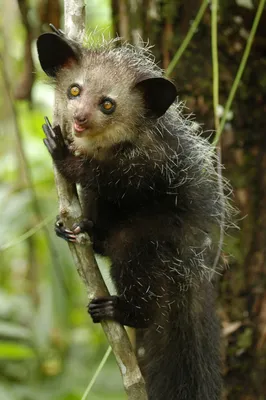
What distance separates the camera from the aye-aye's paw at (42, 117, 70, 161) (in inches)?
99.7

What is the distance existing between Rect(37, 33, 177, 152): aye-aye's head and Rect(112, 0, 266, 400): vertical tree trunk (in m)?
0.64

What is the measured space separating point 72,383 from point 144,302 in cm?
123

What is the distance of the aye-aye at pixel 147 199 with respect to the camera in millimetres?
2604

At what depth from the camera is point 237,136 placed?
3414 millimetres

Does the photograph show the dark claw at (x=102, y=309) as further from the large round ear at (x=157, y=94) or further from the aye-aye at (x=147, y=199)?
the large round ear at (x=157, y=94)

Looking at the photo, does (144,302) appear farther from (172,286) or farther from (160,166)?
(160,166)

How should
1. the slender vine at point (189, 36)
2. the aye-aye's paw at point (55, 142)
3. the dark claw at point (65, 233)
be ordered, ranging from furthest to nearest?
the slender vine at point (189, 36) → the aye-aye's paw at point (55, 142) → the dark claw at point (65, 233)

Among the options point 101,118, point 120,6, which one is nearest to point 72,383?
point 101,118

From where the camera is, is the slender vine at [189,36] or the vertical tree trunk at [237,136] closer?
the slender vine at [189,36]

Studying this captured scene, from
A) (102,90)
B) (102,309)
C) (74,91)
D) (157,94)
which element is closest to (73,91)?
(74,91)

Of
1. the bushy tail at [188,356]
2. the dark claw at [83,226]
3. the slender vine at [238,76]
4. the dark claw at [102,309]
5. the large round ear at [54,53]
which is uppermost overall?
the large round ear at [54,53]

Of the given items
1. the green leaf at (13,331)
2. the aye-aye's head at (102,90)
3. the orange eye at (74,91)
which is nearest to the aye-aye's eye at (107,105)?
the aye-aye's head at (102,90)

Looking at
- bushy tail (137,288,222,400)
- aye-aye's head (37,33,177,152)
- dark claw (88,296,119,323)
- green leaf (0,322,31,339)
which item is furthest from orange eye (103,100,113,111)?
green leaf (0,322,31,339)

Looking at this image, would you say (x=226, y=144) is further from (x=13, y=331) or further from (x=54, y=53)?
(x=13, y=331)
